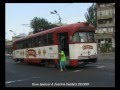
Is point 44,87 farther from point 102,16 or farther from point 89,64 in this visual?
point 102,16

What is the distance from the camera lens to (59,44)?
15438 millimetres

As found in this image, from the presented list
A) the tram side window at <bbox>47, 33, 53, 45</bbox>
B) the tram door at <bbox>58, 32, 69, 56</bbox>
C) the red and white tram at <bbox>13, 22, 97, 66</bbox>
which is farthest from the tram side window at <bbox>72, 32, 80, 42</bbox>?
the tram side window at <bbox>47, 33, 53, 45</bbox>

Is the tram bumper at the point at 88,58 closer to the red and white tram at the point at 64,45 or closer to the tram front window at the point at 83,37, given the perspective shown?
the red and white tram at the point at 64,45

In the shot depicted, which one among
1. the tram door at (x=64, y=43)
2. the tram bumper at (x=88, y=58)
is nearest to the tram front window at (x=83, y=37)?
the tram door at (x=64, y=43)

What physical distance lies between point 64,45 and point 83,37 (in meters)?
1.04

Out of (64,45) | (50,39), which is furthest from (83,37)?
(50,39)

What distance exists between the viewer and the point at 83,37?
14.9 metres

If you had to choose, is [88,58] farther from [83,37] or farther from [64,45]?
[64,45]

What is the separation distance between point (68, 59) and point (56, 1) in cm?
797

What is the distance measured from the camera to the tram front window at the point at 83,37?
1463 cm

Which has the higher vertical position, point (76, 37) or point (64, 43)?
point (76, 37)
